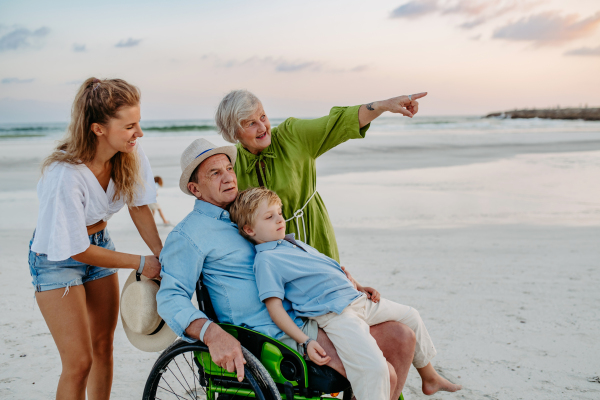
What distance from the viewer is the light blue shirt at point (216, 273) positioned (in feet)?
6.53

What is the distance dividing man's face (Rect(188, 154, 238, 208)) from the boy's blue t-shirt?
1.00 ft

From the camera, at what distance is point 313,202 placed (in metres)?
2.56

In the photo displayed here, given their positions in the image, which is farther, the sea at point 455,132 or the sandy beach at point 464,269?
the sea at point 455,132

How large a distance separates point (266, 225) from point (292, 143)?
55 centimetres

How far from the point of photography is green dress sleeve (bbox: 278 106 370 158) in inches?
92.5

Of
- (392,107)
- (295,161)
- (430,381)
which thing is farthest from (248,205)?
(430,381)

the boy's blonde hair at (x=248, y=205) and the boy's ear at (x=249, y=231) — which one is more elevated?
the boy's blonde hair at (x=248, y=205)

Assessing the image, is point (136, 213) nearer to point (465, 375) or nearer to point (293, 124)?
point (293, 124)

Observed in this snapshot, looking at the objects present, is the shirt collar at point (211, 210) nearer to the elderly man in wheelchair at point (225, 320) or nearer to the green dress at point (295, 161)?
the elderly man in wheelchair at point (225, 320)

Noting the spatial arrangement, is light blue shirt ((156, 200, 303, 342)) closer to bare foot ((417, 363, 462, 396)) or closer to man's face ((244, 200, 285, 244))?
man's face ((244, 200, 285, 244))

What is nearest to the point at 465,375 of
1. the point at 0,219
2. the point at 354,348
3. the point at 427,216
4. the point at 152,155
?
the point at 354,348

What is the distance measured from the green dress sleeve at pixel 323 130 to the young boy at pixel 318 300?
418mm

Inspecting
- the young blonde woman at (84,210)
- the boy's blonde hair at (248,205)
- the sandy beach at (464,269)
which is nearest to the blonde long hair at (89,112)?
the young blonde woman at (84,210)

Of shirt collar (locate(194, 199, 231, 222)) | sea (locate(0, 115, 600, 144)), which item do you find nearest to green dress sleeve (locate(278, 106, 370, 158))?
shirt collar (locate(194, 199, 231, 222))
